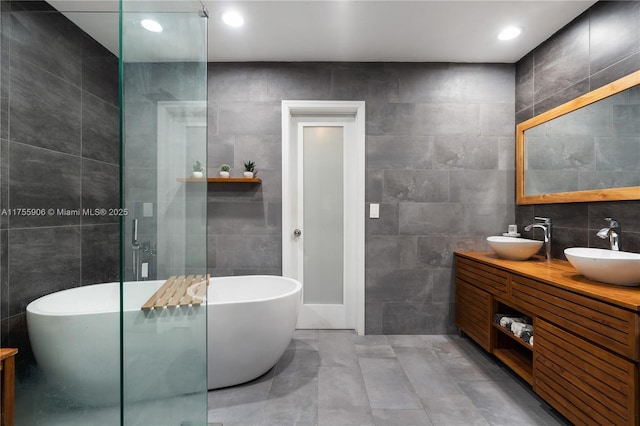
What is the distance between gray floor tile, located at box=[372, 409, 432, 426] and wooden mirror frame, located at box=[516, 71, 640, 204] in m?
1.78

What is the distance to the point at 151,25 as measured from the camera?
948 mm

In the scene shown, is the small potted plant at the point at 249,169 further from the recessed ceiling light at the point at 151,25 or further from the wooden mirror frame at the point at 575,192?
Result: the wooden mirror frame at the point at 575,192

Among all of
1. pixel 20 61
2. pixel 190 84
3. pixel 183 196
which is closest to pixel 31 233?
pixel 20 61

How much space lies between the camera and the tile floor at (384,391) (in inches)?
65.3

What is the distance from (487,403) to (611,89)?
213 cm

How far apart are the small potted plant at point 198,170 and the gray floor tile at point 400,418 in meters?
1.61

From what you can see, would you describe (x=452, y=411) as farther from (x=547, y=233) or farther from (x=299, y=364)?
(x=547, y=233)

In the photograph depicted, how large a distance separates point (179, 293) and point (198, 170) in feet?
1.71

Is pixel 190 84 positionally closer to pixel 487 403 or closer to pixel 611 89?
pixel 487 403

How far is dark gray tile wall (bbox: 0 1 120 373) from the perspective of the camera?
5.32 ft

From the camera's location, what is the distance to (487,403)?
1.79m

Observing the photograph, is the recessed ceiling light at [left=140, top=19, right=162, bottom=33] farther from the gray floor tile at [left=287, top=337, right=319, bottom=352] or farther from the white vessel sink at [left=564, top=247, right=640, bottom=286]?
the gray floor tile at [left=287, top=337, right=319, bottom=352]

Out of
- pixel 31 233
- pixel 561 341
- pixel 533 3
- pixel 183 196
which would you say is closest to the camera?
pixel 183 196

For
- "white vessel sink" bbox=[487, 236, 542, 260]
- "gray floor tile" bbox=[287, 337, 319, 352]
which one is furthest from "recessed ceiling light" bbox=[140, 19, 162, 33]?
"white vessel sink" bbox=[487, 236, 542, 260]
